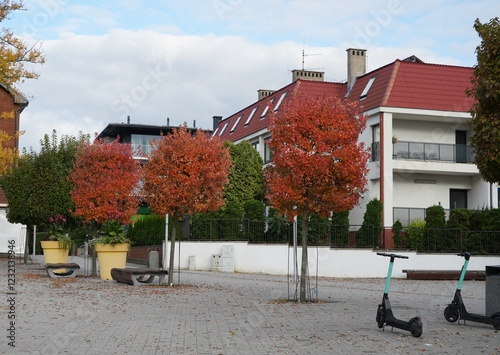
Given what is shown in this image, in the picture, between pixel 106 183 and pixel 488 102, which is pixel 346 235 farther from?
pixel 488 102

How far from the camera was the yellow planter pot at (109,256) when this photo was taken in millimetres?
20922

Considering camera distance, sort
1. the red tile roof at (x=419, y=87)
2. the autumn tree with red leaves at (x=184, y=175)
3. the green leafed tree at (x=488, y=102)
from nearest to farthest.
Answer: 1. the green leafed tree at (x=488, y=102)
2. the autumn tree with red leaves at (x=184, y=175)
3. the red tile roof at (x=419, y=87)

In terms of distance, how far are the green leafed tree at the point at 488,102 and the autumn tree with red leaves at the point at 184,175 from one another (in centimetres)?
821

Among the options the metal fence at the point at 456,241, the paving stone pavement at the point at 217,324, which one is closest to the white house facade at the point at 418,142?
the metal fence at the point at 456,241

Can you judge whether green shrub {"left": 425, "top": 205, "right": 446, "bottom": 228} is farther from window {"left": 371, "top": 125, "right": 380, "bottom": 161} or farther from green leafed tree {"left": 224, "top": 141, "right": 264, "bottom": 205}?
green leafed tree {"left": 224, "top": 141, "right": 264, "bottom": 205}

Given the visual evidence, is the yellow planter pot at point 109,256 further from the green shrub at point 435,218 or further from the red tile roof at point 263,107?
the green shrub at point 435,218

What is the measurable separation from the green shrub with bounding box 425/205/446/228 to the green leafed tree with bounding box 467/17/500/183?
1740cm

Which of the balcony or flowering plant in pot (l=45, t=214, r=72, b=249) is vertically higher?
the balcony

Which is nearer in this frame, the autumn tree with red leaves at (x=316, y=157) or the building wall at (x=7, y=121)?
the autumn tree with red leaves at (x=316, y=157)

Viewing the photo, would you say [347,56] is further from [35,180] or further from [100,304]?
[100,304]

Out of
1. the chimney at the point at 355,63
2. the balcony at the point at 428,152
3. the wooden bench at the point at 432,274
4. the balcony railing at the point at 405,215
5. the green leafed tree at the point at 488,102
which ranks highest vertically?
the chimney at the point at 355,63

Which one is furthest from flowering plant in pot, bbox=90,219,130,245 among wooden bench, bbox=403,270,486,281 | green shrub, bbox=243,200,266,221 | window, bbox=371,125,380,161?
window, bbox=371,125,380,161

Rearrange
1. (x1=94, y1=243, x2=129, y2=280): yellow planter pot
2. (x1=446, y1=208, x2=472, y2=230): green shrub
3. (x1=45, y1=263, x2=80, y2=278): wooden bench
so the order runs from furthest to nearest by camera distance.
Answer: (x1=446, y1=208, x2=472, y2=230): green shrub < (x1=45, y1=263, x2=80, y2=278): wooden bench < (x1=94, y1=243, x2=129, y2=280): yellow planter pot

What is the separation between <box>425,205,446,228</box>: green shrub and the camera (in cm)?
2855
